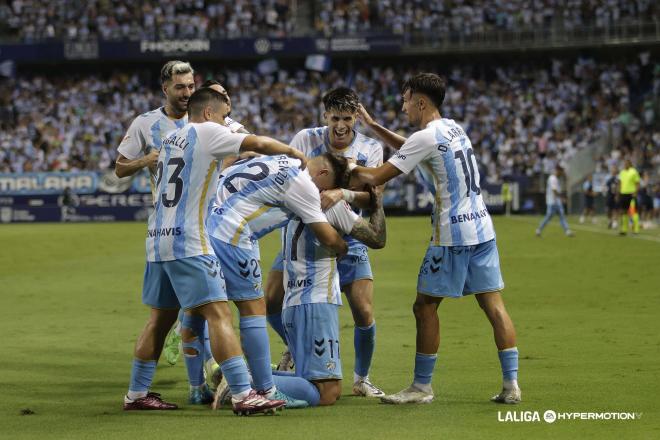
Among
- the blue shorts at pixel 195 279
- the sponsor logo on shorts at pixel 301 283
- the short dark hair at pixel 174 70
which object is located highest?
the short dark hair at pixel 174 70

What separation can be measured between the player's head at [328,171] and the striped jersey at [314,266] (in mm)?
230

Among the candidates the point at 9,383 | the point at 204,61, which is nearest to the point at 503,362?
the point at 9,383

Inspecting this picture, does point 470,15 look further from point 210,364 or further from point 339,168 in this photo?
point 339,168

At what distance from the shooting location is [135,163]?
9672 millimetres

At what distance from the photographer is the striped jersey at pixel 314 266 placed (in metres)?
8.26

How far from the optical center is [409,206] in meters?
46.0

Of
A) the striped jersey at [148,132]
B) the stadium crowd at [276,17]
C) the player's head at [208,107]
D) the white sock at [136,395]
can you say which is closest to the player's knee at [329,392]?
the white sock at [136,395]

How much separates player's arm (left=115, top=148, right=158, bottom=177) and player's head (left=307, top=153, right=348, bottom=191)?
161 centimetres

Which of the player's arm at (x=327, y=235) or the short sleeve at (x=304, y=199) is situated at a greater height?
the short sleeve at (x=304, y=199)

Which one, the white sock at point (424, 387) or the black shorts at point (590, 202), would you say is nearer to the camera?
the white sock at point (424, 387)

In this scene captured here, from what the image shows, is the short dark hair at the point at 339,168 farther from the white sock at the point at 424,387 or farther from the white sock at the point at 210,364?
the white sock at the point at 210,364

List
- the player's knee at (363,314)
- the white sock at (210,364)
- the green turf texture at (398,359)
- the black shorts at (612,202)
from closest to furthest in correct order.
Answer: the green turf texture at (398,359) < the player's knee at (363,314) < the white sock at (210,364) < the black shorts at (612,202)

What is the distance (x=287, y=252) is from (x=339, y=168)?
0.78 metres

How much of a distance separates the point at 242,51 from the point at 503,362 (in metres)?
46.7
